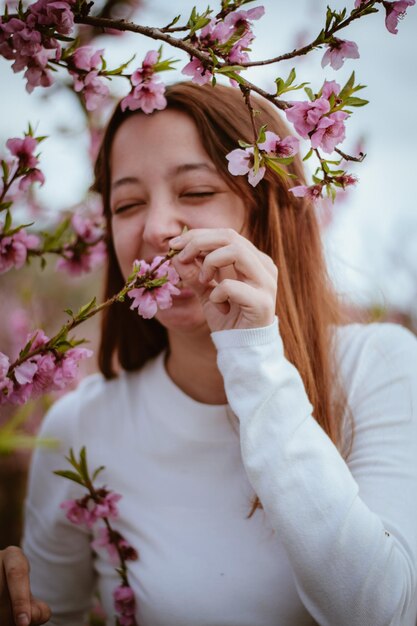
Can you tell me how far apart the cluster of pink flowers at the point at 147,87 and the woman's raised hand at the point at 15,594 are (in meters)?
0.87

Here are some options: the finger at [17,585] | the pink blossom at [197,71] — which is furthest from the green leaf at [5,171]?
the finger at [17,585]

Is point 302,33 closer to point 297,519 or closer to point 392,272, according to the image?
point 392,272

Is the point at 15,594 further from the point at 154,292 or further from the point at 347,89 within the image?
the point at 347,89

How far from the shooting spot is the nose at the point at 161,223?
1.23 meters

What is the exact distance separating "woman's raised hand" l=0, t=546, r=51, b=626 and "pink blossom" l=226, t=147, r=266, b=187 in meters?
0.81

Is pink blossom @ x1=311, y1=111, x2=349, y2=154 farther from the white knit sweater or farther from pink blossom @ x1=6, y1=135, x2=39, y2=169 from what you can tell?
pink blossom @ x1=6, y1=135, x2=39, y2=169

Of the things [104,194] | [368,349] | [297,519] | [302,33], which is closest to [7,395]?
[297,519]

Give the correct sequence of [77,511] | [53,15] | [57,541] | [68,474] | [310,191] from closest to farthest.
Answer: [53,15], [310,191], [68,474], [77,511], [57,541]

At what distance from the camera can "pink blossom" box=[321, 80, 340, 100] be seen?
2.84 ft

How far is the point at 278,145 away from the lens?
0.92 metres

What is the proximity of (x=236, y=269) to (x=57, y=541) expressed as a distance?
3.41 feet

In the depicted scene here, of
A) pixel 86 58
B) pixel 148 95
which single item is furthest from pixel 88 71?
pixel 148 95

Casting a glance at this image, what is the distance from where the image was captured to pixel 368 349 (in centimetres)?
146

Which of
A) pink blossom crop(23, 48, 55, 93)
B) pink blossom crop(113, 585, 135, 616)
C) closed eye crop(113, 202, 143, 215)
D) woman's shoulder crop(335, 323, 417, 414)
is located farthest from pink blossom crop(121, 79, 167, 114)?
pink blossom crop(113, 585, 135, 616)
